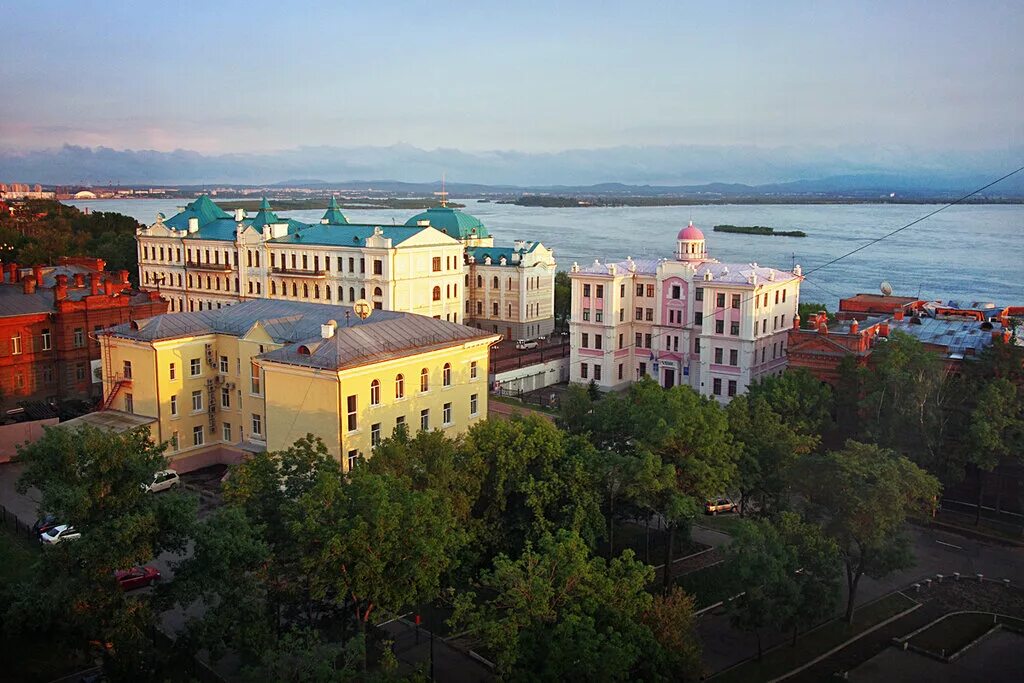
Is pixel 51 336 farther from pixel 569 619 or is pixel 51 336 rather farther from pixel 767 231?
pixel 767 231

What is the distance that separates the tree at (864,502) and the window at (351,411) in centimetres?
1306

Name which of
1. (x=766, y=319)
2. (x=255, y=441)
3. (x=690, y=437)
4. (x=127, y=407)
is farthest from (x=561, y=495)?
(x=766, y=319)

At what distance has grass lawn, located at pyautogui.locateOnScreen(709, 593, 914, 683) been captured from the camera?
2012 centimetres

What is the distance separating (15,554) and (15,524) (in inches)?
104

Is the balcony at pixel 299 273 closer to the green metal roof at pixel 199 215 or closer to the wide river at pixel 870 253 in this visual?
the green metal roof at pixel 199 215

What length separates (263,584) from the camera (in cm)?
1728

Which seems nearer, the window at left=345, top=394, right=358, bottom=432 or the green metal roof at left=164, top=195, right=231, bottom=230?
the window at left=345, top=394, right=358, bottom=432

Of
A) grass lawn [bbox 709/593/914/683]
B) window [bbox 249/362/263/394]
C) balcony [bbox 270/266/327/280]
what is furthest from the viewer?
balcony [bbox 270/266/327/280]

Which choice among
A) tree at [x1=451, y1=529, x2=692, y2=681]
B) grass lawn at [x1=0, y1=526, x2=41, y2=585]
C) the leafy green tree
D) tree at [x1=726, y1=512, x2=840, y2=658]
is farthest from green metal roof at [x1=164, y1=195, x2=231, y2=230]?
tree at [x1=451, y1=529, x2=692, y2=681]

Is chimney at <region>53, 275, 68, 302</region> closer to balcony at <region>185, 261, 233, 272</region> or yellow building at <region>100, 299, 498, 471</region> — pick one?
yellow building at <region>100, 299, 498, 471</region>

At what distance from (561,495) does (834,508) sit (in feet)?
22.9

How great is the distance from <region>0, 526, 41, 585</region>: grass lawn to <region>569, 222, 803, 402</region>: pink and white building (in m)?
28.9

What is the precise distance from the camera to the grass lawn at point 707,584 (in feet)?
77.4

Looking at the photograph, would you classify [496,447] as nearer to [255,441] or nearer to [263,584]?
[263,584]
